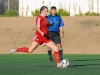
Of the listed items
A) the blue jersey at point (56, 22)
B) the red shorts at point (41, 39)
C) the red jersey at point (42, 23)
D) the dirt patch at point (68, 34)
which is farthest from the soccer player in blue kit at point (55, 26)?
the dirt patch at point (68, 34)

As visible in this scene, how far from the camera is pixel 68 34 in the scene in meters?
37.1

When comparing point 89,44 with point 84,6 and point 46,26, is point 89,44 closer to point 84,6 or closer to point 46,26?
point 84,6

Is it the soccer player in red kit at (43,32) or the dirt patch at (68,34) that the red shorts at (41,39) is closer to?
the soccer player in red kit at (43,32)

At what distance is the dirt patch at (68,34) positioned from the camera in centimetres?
3431

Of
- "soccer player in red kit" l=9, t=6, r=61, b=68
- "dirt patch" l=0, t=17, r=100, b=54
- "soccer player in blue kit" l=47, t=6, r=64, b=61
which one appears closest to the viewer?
"soccer player in red kit" l=9, t=6, r=61, b=68

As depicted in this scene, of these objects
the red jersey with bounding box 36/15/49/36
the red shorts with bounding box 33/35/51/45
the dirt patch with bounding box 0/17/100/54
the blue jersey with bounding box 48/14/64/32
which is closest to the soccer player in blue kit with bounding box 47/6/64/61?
the blue jersey with bounding box 48/14/64/32

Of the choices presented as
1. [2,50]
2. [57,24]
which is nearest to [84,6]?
[2,50]

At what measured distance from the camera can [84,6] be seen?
44.5 m

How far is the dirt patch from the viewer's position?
34.3m

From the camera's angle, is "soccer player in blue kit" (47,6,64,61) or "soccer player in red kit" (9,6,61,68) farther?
"soccer player in blue kit" (47,6,64,61)

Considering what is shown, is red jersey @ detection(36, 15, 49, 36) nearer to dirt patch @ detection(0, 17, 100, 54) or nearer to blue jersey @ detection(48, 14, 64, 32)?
blue jersey @ detection(48, 14, 64, 32)

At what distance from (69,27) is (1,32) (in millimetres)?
5219

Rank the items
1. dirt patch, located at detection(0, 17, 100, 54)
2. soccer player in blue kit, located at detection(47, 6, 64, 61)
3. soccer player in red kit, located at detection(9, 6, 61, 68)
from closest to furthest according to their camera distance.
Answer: soccer player in red kit, located at detection(9, 6, 61, 68) → soccer player in blue kit, located at detection(47, 6, 64, 61) → dirt patch, located at detection(0, 17, 100, 54)

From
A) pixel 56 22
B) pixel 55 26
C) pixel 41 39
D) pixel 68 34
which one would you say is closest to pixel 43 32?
pixel 41 39
